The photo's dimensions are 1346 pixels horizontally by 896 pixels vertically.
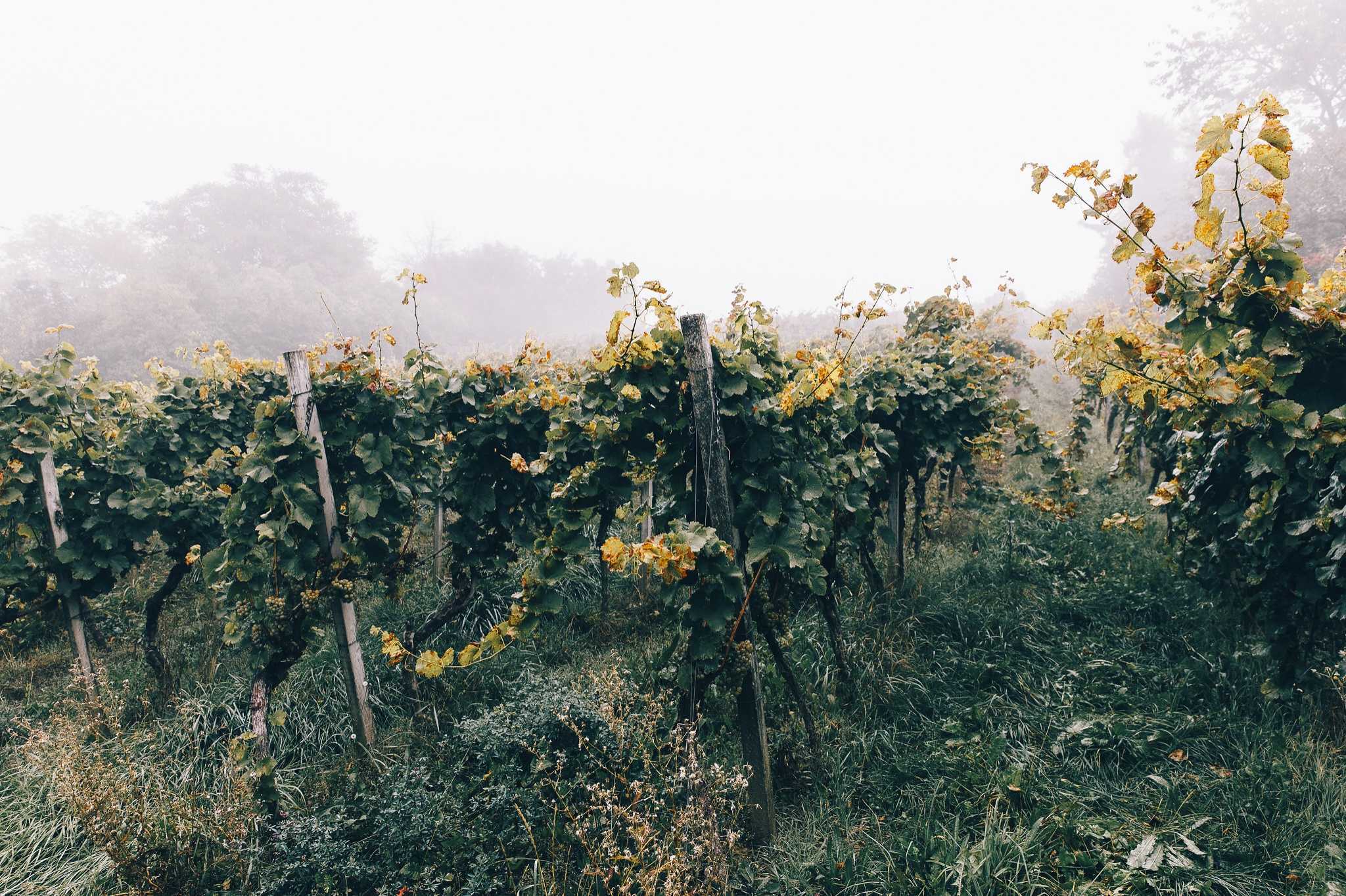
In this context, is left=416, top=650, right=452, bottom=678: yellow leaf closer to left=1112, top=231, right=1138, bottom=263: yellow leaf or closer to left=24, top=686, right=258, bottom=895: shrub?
left=24, top=686, right=258, bottom=895: shrub

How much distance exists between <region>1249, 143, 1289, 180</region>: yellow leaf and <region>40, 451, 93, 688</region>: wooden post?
678 centimetres

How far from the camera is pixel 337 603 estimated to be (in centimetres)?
375

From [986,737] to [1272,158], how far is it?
274 centimetres

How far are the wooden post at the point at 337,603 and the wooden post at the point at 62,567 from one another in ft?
7.17

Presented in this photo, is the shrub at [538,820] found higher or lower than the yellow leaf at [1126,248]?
lower

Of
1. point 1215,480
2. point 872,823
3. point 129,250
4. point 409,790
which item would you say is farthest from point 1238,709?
point 129,250

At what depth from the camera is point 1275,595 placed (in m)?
3.19

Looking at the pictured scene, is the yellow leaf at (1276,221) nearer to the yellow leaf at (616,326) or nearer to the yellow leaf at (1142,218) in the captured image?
the yellow leaf at (1142,218)

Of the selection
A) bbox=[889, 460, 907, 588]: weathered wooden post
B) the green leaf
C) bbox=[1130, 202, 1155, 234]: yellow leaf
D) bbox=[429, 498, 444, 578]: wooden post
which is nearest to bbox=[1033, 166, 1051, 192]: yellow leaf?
bbox=[1130, 202, 1155, 234]: yellow leaf

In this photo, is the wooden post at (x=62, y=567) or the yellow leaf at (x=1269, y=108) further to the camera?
the wooden post at (x=62, y=567)

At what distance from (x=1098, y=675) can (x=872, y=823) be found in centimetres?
182

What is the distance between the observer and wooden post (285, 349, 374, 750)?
12.0 ft

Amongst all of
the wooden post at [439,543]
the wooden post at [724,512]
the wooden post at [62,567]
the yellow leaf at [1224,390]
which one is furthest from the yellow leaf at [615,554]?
the wooden post at [62,567]

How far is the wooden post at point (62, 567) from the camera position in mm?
4406
